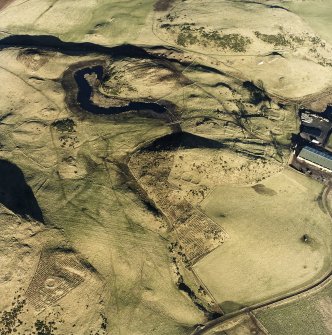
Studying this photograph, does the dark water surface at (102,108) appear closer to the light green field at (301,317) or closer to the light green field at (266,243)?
the light green field at (266,243)

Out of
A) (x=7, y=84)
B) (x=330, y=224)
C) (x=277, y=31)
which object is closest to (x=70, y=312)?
(x=330, y=224)

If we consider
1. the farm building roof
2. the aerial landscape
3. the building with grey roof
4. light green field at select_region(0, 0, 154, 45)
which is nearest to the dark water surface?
the aerial landscape

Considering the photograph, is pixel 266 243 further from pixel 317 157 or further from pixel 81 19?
pixel 81 19

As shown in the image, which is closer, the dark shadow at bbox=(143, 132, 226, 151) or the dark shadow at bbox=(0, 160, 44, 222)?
the dark shadow at bbox=(0, 160, 44, 222)

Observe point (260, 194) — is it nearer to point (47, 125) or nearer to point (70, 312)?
point (70, 312)

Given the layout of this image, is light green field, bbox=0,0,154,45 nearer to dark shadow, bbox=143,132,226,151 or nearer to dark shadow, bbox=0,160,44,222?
dark shadow, bbox=143,132,226,151

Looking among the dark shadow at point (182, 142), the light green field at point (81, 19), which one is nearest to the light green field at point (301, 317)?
the dark shadow at point (182, 142)
